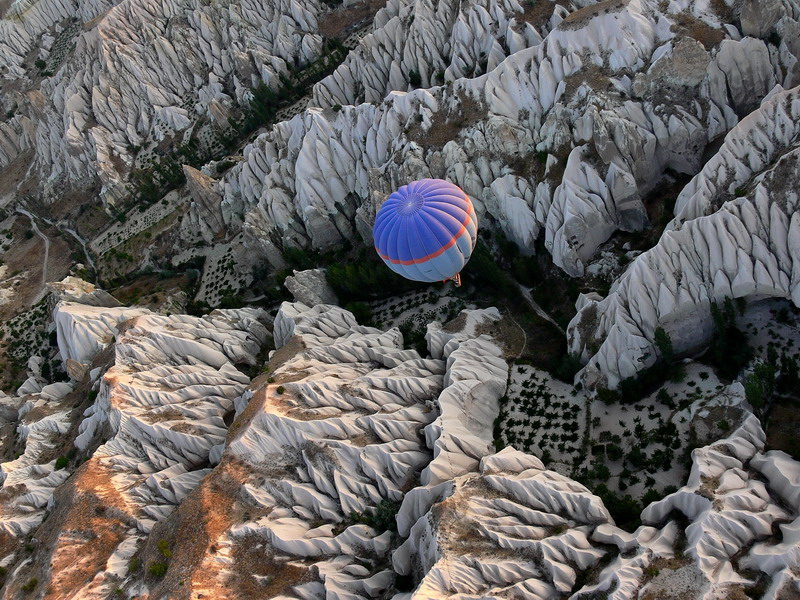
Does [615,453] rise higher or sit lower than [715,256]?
lower

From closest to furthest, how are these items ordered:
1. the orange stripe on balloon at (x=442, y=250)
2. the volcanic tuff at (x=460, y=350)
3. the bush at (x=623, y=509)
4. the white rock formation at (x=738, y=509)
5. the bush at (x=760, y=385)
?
the white rock formation at (x=738, y=509)
the volcanic tuff at (x=460, y=350)
the bush at (x=623, y=509)
the bush at (x=760, y=385)
the orange stripe on balloon at (x=442, y=250)

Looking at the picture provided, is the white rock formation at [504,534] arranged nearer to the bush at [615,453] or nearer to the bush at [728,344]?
the bush at [615,453]

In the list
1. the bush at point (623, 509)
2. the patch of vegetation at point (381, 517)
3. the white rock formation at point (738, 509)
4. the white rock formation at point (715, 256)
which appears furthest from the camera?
the patch of vegetation at point (381, 517)

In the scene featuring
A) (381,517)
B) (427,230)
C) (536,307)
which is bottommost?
(536,307)

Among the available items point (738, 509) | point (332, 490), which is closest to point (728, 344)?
point (738, 509)

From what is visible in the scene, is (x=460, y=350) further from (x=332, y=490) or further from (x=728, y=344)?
(x=728, y=344)

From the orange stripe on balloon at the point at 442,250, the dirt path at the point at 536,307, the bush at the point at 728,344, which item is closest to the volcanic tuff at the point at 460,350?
the dirt path at the point at 536,307

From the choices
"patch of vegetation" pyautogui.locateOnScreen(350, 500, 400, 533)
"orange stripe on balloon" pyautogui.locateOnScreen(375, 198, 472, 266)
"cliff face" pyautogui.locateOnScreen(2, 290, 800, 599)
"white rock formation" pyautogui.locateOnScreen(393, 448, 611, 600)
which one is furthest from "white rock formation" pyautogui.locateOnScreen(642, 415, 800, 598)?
"orange stripe on balloon" pyautogui.locateOnScreen(375, 198, 472, 266)

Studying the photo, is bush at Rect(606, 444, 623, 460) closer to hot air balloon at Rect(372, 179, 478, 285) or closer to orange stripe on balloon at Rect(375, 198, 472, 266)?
hot air balloon at Rect(372, 179, 478, 285)

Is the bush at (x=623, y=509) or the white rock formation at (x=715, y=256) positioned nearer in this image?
the bush at (x=623, y=509)
